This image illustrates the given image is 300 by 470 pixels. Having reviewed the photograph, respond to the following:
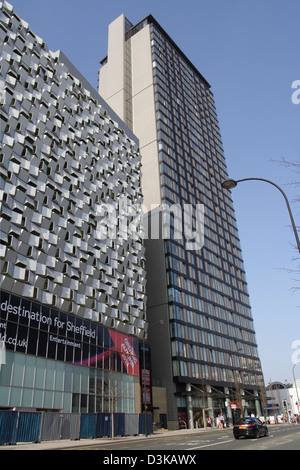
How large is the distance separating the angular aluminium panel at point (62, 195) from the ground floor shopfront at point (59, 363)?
166cm

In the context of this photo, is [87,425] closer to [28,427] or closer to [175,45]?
[28,427]

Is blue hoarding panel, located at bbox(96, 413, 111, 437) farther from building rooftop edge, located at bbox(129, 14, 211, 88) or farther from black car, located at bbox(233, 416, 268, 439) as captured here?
building rooftop edge, located at bbox(129, 14, 211, 88)

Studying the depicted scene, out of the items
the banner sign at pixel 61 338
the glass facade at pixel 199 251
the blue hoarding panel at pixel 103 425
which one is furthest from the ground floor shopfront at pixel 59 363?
the glass facade at pixel 199 251

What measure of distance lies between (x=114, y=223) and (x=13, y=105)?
2021cm

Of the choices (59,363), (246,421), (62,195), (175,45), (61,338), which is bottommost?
(246,421)

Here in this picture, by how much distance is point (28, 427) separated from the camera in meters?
23.4

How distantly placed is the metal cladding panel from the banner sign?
9.39 meters

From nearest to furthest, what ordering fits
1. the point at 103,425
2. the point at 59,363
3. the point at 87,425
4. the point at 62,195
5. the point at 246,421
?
1. the point at 246,421
2. the point at 87,425
3. the point at 103,425
4. the point at 59,363
5. the point at 62,195

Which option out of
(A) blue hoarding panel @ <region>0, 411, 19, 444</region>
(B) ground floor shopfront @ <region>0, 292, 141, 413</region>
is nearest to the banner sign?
(B) ground floor shopfront @ <region>0, 292, 141, 413</region>

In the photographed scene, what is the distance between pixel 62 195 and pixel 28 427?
26.7 metres

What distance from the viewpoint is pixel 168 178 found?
79875 millimetres

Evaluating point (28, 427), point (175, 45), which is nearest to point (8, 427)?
point (28, 427)

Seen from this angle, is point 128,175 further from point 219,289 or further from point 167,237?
point 219,289

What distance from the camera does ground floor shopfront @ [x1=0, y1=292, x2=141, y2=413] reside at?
32.2 meters
